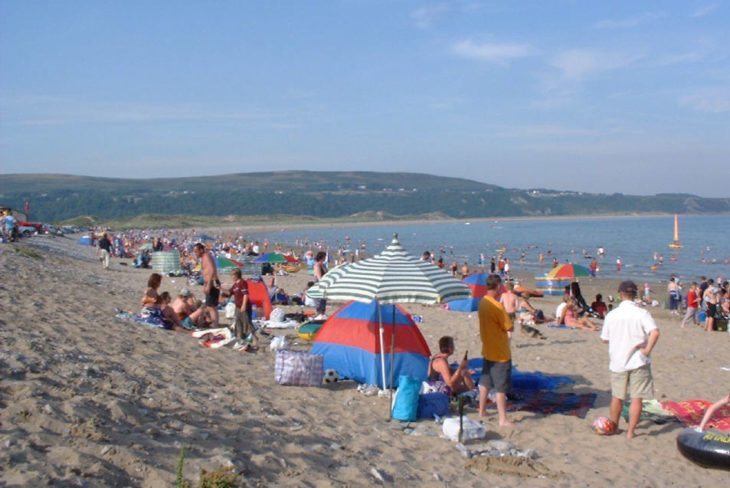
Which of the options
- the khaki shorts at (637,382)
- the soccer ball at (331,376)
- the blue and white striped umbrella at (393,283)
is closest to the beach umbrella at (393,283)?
the blue and white striped umbrella at (393,283)

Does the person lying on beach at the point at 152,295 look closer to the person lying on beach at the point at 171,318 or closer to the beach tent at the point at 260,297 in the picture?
the person lying on beach at the point at 171,318

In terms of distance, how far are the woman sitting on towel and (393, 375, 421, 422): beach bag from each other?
831 mm

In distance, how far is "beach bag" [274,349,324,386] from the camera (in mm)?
7664

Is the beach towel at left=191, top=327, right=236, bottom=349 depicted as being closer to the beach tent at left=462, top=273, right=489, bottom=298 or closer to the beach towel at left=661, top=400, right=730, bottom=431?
the beach towel at left=661, top=400, right=730, bottom=431

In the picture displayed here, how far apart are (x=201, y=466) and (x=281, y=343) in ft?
18.6

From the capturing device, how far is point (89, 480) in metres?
3.98

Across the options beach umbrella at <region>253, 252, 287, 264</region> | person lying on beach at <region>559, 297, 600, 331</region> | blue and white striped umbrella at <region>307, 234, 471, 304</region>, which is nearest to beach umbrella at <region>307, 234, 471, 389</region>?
blue and white striped umbrella at <region>307, 234, 471, 304</region>

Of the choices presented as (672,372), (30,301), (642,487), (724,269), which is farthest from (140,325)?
(724,269)

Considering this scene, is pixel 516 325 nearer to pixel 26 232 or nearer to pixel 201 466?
pixel 201 466

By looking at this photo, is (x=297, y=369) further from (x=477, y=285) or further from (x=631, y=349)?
(x=477, y=285)

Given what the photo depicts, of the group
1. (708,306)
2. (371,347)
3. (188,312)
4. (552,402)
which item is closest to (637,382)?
(552,402)

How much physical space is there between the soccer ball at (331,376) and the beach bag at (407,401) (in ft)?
4.58

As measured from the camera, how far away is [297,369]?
773 centimetres

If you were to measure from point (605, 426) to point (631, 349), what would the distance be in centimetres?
83
